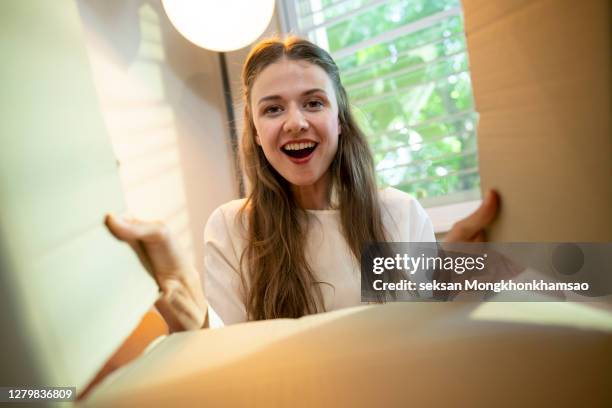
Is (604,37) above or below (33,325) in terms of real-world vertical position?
above

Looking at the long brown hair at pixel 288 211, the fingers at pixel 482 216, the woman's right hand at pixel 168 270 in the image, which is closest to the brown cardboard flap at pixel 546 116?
the fingers at pixel 482 216

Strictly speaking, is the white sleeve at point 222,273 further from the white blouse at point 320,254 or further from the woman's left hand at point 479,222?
the woman's left hand at point 479,222

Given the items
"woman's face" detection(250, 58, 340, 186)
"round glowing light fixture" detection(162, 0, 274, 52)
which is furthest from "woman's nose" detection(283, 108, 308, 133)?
"round glowing light fixture" detection(162, 0, 274, 52)

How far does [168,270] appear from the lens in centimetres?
31

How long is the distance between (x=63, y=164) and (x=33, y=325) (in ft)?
0.35

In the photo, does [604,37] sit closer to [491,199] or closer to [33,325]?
[491,199]

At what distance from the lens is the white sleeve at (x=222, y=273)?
331 millimetres

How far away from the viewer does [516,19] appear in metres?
0.27

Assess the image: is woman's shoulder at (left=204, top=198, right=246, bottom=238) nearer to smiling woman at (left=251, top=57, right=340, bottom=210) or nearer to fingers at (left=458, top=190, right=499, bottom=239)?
smiling woman at (left=251, top=57, right=340, bottom=210)

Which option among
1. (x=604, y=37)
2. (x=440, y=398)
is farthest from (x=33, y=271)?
(x=604, y=37)

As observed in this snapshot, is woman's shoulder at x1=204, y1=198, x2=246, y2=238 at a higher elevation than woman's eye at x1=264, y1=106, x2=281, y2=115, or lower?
lower

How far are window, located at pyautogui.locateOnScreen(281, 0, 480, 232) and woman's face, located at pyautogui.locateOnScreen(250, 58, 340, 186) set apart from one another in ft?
0.13

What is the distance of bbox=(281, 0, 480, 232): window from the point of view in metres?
0.31

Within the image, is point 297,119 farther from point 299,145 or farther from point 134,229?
point 134,229
